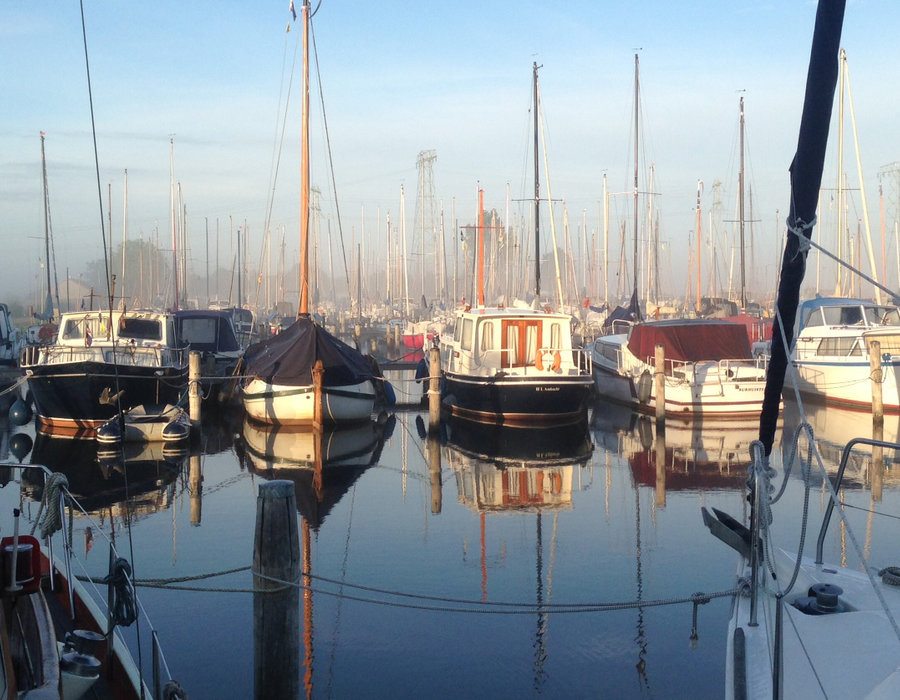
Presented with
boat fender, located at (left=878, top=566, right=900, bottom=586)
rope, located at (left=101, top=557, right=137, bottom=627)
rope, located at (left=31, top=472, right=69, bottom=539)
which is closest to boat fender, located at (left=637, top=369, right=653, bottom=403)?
boat fender, located at (left=878, top=566, right=900, bottom=586)

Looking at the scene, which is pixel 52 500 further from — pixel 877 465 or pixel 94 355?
pixel 877 465

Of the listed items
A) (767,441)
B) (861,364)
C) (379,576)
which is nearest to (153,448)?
(379,576)

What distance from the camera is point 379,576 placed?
10531 mm

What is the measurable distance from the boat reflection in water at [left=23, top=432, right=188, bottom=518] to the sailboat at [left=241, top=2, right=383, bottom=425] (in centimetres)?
262

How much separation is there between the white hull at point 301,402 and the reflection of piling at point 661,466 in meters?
6.72

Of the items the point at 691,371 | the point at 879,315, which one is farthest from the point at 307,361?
the point at 879,315

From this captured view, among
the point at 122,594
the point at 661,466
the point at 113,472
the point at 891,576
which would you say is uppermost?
the point at 122,594

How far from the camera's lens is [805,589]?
685cm

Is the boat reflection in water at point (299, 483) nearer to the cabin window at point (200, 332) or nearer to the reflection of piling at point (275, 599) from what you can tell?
the reflection of piling at point (275, 599)

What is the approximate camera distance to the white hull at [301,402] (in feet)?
67.7

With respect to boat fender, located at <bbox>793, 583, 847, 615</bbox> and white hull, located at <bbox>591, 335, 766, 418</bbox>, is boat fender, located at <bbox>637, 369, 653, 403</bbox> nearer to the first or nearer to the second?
white hull, located at <bbox>591, 335, 766, 418</bbox>

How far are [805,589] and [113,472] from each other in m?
12.8

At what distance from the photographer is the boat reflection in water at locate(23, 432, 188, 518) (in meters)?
14.1

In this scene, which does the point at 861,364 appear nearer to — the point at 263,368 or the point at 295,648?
the point at 263,368
